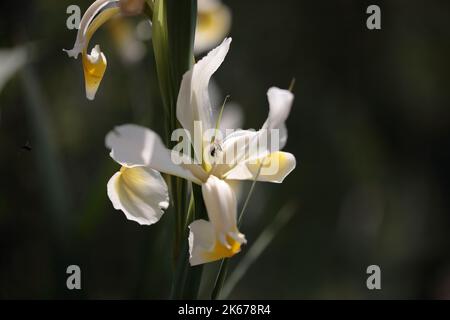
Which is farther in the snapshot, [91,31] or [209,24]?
[209,24]

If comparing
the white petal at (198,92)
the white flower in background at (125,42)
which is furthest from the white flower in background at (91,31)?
Result: the white flower in background at (125,42)

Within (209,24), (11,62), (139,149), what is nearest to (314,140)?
(209,24)

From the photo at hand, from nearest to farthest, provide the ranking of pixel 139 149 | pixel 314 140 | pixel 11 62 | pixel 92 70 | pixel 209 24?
1. pixel 139 149
2. pixel 92 70
3. pixel 11 62
4. pixel 209 24
5. pixel 314 140

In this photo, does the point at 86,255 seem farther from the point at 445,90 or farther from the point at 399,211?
the point at 445,90

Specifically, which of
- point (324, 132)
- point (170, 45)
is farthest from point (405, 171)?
point (170, 45)

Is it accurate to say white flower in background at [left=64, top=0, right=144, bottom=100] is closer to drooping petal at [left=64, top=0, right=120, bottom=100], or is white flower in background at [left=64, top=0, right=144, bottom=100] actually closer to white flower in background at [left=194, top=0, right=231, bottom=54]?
drooping petal at [left=64, top=0, right=120, bottom=100]

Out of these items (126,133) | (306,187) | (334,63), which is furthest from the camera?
(334,63)

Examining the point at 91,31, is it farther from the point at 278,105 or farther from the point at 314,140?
the point at 314,140

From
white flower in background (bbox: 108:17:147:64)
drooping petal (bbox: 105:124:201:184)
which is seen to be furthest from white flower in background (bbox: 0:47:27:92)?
drooping petal (bbox: 105:124:201:184)
